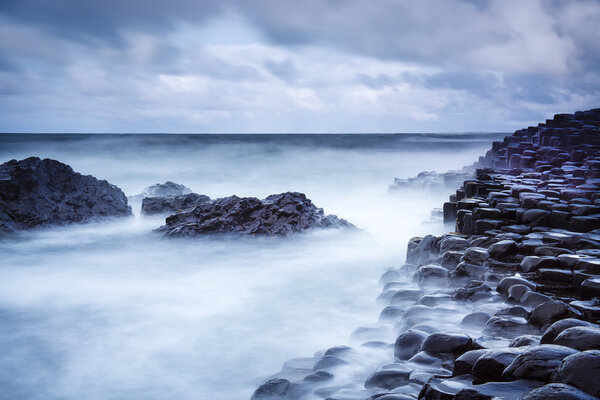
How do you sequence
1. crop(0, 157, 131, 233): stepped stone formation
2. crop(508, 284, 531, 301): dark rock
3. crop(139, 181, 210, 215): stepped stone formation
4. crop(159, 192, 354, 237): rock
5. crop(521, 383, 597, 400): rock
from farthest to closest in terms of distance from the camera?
crop(139, 181, 210, 215): stepped stone formation
crop(0, 157, 131, 233): stepped stone formation
crop(159, 192, 354, 237): rock
crop(508, 284, 531, 301): dark rock
crop(521, 383, 597, 400): rock

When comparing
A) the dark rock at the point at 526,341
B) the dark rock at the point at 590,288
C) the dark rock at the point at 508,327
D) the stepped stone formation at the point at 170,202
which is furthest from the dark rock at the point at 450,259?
the stepped stone formation at the point at 170,202

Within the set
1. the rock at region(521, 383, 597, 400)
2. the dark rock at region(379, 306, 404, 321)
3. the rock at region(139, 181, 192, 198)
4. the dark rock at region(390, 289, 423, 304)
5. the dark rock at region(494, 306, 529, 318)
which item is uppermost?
the rock at region(139, 181, 192, 198)

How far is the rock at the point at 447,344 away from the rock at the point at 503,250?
186cm

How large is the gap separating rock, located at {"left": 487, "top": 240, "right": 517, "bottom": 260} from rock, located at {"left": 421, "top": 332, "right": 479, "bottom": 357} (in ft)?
6.12

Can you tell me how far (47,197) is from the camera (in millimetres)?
8672

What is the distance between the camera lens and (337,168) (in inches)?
882

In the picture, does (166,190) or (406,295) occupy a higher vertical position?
(166,190)

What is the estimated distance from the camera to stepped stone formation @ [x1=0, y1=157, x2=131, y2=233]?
8180 millimetres

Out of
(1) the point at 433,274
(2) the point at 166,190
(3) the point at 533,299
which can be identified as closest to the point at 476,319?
(3) the point at 533,299

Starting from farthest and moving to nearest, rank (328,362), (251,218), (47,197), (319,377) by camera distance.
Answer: (47,197) < (251,218) < (328,362) < (319,377)

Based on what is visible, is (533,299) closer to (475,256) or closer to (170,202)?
(475,256)

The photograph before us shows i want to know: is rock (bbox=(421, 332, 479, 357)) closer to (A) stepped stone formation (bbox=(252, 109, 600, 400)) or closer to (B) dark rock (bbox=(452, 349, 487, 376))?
(A) stepped stone formation (bbox=(252, 109, 600, 400))

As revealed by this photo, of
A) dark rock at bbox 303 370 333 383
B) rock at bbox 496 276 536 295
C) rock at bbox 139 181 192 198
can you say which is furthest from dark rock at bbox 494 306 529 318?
rock at bbox 139 181 192 198

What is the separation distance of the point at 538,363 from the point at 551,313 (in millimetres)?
1206
